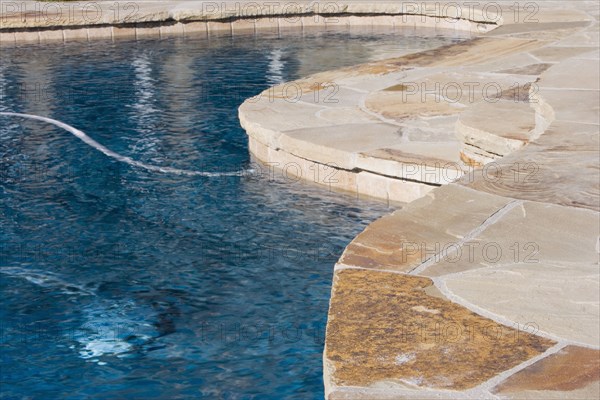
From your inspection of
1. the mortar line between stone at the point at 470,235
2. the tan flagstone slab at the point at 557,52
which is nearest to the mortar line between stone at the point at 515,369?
the mortar line between stone at the point at 470,235

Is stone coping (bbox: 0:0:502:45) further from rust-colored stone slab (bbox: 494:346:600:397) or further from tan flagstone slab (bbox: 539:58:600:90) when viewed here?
rust-colored stone slab (bbox: 494:346:600:397)

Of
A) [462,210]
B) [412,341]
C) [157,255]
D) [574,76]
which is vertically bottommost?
[157,255]

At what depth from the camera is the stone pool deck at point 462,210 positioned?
2.52 meters

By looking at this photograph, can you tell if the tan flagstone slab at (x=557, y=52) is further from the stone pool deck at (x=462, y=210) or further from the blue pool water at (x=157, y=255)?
the blue pool water at (x=157, y=255)

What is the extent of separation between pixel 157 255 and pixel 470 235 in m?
1.85

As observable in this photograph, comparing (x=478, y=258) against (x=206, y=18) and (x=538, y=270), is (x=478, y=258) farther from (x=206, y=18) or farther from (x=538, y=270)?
(x=206, y=18)

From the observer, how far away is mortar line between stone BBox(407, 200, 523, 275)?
10.4 feet

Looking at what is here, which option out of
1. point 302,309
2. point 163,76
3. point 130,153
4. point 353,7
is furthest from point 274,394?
point 353,7

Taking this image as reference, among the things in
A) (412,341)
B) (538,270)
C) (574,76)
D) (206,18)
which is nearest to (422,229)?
(538,270)

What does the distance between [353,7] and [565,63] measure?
535 centimetres

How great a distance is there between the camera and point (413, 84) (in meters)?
7.20

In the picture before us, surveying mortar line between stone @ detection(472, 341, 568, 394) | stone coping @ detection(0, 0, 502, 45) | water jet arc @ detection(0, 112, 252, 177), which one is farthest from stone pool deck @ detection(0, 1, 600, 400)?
stone coping @ detection(0, 0, 502, 45)

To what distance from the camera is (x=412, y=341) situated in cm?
264

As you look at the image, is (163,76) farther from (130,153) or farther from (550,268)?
(550,268)
